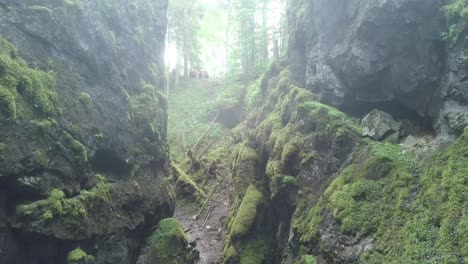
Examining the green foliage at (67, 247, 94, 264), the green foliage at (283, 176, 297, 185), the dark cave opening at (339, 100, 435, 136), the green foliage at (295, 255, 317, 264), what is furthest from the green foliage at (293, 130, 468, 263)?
the green foliage at (67, 247, 94, 264)

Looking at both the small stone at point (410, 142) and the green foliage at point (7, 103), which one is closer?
the green foliage at point (7, 103)

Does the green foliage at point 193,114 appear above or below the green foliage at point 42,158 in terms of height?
above

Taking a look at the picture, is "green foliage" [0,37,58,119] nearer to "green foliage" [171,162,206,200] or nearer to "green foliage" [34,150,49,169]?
"green foliage" [34,150,49,169]

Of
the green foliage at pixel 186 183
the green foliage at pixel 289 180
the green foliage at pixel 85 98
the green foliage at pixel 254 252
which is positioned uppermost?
the green foliage at pixel 85 98

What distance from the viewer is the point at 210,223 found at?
16.0 meters

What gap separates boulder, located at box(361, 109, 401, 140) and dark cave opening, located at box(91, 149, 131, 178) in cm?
778

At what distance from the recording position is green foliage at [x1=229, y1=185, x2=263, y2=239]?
502 inches

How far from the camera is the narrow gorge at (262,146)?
7.43m

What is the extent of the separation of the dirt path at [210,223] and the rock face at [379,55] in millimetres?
7089

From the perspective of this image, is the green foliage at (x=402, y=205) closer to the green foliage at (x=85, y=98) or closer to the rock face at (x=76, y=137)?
the rock face at (x=76, y=137)

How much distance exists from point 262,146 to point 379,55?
649 cm

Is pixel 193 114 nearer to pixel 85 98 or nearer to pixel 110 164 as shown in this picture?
pixel 110 164

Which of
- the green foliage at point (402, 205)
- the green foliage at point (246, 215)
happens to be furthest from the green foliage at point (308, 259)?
the green foliage at point (246, 215)

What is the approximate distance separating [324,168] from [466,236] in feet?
18.3
